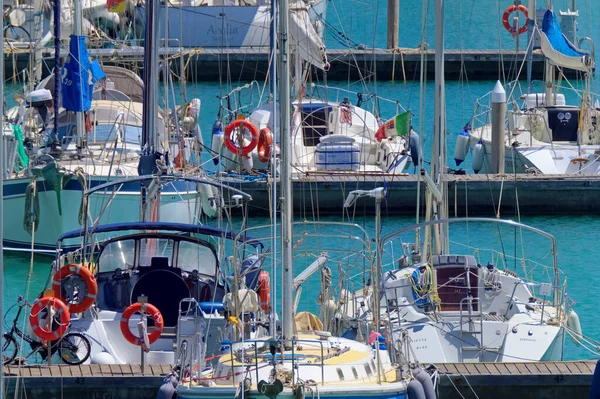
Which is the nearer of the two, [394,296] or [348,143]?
[394,296]

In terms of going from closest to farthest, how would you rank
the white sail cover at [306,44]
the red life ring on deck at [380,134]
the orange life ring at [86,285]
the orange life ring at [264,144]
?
1. the orange life ring at [86,285]
2. the orange life ring at [264,144]
3. the red life ring on deck at [380,134]
4. the white sail cover at [306,44]

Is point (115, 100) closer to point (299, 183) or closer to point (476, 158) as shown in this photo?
point (299, 183)

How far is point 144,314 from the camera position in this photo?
50.1 ft

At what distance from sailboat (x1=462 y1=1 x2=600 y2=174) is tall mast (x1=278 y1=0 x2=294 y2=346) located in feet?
51.4

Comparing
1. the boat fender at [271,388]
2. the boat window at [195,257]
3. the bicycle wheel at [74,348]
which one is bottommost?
the bicycle wheel at [74,348]

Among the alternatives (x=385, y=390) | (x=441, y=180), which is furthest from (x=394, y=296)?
(x=385, y=390)

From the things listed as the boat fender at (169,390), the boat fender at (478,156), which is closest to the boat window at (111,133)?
the boat fender at (478,156)

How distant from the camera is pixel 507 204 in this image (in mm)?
28000

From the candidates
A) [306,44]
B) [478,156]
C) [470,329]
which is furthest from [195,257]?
[306,44]

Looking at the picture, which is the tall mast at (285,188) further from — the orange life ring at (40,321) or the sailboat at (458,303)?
the orange life ring at (40,321)

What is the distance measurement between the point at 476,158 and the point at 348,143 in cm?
327

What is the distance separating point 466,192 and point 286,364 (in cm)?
1462

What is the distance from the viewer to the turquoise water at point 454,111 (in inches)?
914

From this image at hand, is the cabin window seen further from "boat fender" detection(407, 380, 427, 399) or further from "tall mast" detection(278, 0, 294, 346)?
"boat fender" detection(407, 380, 427, 399)
